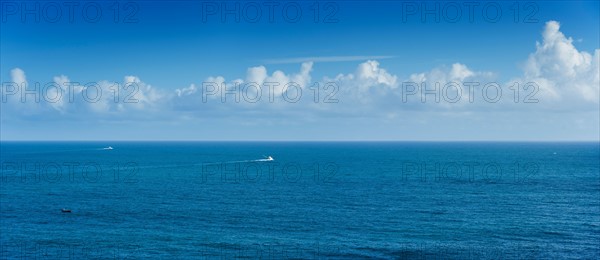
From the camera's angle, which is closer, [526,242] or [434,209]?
[526,242]

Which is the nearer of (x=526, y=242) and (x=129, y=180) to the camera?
(x=526, y=242)

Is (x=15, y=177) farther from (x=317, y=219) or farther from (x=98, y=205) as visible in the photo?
(x=317, y=219)

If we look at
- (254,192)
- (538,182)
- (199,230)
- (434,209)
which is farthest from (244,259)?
(538,182)

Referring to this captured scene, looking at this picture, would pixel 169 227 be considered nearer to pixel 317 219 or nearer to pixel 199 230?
pixel 199 230

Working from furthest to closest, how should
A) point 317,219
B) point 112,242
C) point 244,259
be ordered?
point 317,219
point 112,242
point 244,259

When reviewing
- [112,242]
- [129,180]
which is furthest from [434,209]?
[129,180]

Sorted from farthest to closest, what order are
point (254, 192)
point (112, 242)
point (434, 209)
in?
1. point (254, 192)
2. point (434, 209)
3. point (112, 242)

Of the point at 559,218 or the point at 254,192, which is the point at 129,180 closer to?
the point at 254,192

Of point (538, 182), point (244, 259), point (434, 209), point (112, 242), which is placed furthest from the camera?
point (538, 182)

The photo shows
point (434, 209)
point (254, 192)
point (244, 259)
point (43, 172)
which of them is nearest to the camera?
point (244, 259)
